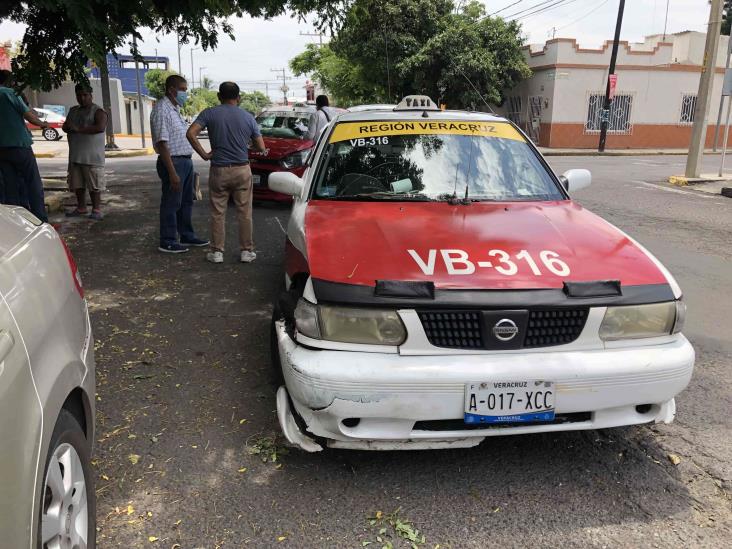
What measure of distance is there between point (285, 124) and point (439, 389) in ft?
30.4

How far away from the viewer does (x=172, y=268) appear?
6.29 meters

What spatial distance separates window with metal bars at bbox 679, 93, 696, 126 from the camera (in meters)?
28.6

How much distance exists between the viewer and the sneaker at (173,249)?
22.7 feet

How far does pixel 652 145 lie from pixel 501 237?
95.6ft

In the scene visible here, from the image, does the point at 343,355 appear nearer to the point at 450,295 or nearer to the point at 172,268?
the point at 450,295

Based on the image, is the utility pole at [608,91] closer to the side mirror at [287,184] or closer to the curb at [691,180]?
the curb at [691,180]

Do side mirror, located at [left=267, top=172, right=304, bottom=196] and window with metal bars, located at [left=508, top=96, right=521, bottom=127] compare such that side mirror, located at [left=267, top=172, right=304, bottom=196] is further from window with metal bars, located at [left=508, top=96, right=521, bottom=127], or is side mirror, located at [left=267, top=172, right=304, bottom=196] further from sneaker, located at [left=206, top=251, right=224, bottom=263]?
window with metal bars, located at [left=508, top=96, right=521, bottom=127]

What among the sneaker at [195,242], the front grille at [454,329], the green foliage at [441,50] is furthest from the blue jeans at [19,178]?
the green foliage at [441,50]

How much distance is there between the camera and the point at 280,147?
980 centimetres

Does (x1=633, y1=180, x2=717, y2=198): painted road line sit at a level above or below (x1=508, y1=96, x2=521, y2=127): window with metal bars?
below

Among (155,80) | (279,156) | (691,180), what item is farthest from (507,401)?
(155,80)

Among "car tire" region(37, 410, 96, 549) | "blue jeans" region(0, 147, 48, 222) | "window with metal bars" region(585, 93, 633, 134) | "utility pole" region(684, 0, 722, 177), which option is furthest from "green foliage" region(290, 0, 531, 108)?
"car tire" region(37, 410, 96, 549)

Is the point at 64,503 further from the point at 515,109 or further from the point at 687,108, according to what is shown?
the point at 515,109

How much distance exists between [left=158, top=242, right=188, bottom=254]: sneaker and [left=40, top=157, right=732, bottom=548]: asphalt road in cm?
232
